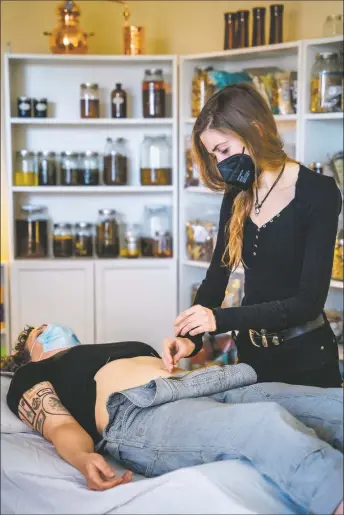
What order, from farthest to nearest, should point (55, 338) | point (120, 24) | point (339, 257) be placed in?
1. point (120, 24)
2. point (339, 257)
3. point (55, 338)

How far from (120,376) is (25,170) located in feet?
6.95

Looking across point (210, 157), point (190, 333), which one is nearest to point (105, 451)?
point (190, 333)

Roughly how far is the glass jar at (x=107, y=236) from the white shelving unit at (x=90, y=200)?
7 centimetres

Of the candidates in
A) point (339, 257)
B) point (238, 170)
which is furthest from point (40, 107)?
point (238, 170)

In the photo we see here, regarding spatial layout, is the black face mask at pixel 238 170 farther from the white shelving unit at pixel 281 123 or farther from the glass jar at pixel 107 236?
the glass jar at pixel 107 236

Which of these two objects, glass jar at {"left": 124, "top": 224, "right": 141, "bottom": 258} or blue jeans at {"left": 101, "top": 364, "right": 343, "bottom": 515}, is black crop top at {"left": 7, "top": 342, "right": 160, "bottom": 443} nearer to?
blue jeans at {"left": 101, "top": 364, "right": 343, "bottom": 515}

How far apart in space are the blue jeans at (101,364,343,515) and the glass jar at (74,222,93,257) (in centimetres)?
206

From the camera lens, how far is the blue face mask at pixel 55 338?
6.57ft

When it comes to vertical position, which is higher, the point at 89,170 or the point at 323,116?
the point at 323,116

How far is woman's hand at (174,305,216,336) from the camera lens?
157cm

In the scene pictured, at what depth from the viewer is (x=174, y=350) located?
5.66ft

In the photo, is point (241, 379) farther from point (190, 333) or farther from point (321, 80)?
point (321, 80)

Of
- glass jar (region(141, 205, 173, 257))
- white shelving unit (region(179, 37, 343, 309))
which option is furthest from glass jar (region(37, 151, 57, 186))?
white shelving unit (region(179, 37, 343, 309))

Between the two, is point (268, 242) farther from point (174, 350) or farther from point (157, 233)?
point (157, 233)
